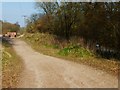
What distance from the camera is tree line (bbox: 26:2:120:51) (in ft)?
95.2

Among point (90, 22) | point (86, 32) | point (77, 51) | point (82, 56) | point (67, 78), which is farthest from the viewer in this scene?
point (86, 32)

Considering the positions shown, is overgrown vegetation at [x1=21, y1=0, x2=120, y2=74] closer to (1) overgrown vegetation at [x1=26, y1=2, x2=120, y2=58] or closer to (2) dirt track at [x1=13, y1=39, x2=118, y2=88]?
(1) overgrown vegetation at [x1=26, y1=2, x2=120, y2=58]

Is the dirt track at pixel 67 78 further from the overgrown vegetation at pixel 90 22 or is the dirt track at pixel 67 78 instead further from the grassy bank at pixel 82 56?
the overgrown vegetation at pixel 90 22

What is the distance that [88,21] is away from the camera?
109ft

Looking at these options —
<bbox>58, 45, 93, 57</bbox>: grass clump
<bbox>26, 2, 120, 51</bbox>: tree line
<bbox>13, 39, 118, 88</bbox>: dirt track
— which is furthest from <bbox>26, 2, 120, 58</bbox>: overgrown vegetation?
<bbox>13, 39, 118, 88</bbox>: dirt track

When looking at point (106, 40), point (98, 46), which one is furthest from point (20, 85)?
point (106, 40)

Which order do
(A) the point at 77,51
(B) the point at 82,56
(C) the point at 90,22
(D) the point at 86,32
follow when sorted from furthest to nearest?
(D) the point at 86,32
(C) the point at 90,22
(A) the point at 77,51
(B) the point at 82,56

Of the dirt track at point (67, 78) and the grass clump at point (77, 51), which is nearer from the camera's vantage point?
the dirt track at point (67, 78)

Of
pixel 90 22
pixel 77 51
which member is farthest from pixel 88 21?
pixel 77 51

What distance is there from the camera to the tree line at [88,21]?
29.0 m

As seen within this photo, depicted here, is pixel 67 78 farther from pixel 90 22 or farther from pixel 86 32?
pixel 86 32

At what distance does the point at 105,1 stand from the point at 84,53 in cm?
777

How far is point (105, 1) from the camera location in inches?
1156

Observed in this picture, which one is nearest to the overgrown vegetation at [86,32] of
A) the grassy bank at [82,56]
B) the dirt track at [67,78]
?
the grassy bank at [82,56]
